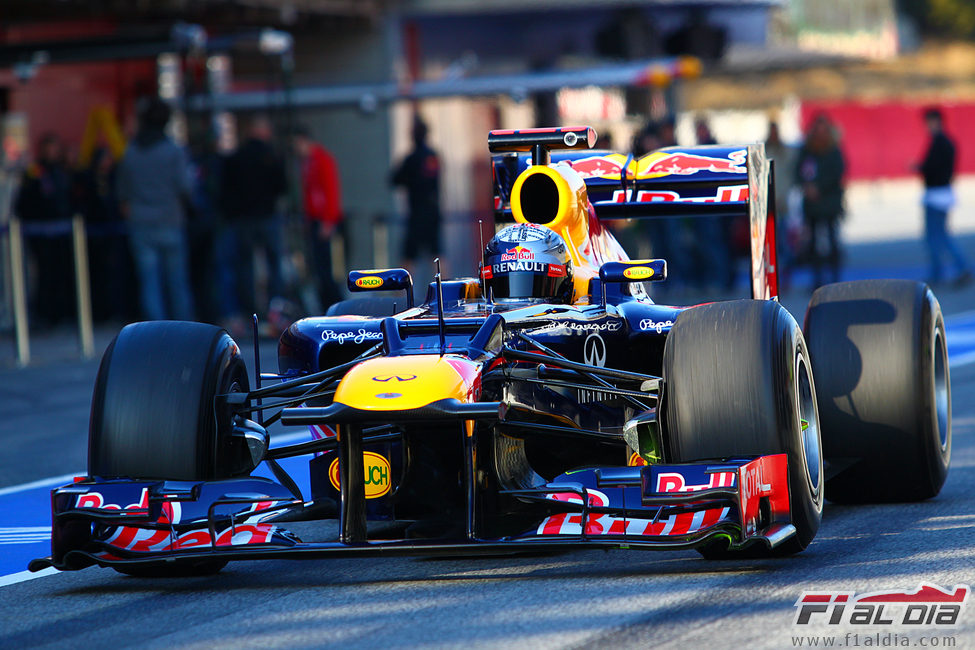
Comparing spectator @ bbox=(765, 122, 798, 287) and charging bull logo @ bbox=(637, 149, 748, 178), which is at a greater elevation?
charging bull logo @ bbox=(637, 149, 748, 178)

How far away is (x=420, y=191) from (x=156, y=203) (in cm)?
414

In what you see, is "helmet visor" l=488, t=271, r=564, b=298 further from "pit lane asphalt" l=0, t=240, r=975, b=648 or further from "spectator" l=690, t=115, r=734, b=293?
"spectator" l=690, t=115, r=734, b=293

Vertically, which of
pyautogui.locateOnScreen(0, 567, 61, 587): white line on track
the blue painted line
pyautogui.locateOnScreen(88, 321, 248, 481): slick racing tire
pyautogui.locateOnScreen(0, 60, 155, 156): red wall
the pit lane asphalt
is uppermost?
pyautogui.locateOnScreen(0, 60, 155, 156): red wall

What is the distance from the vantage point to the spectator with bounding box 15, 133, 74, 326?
1720cm

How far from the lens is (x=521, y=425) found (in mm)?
5926

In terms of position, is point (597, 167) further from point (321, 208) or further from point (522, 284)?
point (321, 208)

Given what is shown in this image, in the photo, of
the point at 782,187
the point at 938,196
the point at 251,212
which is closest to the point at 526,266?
the point at 251,212

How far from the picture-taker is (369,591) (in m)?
5.64

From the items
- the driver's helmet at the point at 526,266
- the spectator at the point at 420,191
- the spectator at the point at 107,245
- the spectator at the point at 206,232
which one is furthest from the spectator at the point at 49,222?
the driver's helmet at the point at 526,266

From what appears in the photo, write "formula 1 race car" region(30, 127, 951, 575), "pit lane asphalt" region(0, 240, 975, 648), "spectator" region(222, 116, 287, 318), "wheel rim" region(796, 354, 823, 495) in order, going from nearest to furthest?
"pit lane asphalt" region(0, 240, 975, 648) < "formula 1 race car" region(30, 127, 951, 575) < "wheel rim" region(796, 354, 823, 495) < "spectator" region(222, 116, 287, 318)

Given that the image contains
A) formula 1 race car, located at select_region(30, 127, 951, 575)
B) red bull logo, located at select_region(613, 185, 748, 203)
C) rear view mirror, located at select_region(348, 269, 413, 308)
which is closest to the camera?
formula 1 race car, located at select_region(30, 127, 951, 575)

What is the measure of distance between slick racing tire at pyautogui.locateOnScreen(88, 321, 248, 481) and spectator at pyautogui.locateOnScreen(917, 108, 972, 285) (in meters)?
14.3

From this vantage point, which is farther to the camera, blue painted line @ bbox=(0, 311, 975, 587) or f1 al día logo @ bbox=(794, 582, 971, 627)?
blue painted line @ bbox=(0, 311, 975, 587)

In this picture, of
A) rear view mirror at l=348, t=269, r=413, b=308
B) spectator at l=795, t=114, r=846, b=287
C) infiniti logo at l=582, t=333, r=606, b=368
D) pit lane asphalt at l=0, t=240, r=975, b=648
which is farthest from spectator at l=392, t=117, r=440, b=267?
pit lane asphalt at l=0, t=240, r=975, b=648
